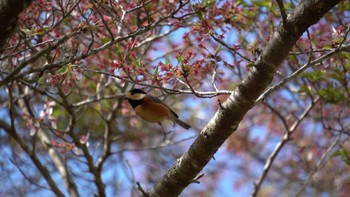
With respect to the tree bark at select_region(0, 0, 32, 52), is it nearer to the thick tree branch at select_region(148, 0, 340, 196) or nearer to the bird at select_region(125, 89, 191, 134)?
the thick tree branch at select_region(148, 0, 340, 196)

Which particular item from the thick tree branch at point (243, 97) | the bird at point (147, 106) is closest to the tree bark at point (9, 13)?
the thick tree branch at point (243, 97)

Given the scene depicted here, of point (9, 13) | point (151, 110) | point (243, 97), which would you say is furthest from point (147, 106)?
point (9, 13)

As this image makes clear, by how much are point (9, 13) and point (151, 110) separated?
198 centimetres

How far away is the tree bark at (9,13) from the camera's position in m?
2.45

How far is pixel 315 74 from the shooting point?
13.9ft

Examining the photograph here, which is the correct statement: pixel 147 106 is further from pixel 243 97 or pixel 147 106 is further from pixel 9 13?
pixel 9 13

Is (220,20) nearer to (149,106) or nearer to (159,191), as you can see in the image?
(149,106)

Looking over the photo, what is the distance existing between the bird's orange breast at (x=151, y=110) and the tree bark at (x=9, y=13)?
1.88 metres

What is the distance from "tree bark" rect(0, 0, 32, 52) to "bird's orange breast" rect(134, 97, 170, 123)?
1.88 metres

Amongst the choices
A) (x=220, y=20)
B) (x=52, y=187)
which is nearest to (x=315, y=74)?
(x=220, y=20)

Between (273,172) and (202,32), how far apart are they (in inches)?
207

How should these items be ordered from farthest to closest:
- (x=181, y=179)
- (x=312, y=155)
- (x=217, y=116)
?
(x=312, y=155) → (x=181, y=179) → (x=217, y=116)

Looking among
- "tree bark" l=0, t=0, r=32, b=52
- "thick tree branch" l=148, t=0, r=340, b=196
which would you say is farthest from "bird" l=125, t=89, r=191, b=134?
"tree bark" l=0, t=0, r=32, b=52

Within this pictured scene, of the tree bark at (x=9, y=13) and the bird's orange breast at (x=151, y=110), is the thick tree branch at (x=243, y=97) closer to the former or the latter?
the bird's orange breast at (x=151, y=110)
